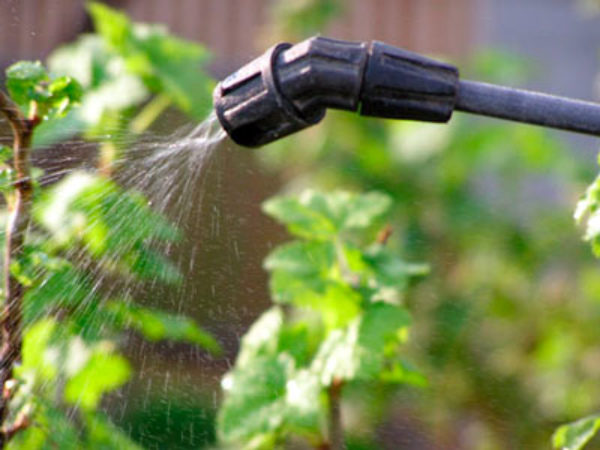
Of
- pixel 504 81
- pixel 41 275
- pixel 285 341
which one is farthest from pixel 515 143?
pixel 41 275

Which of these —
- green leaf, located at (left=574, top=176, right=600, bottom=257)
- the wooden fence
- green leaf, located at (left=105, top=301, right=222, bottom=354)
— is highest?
green leaf, located at (left=574, top=176, right=600, bottom=257)

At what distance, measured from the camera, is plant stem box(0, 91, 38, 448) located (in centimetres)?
113

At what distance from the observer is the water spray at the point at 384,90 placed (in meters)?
0.96

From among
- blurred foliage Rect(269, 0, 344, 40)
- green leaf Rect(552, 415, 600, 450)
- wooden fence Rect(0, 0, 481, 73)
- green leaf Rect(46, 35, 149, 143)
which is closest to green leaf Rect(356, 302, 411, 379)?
green leaf Rect(552, 415, 600, 450)

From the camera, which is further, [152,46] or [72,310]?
[152,46]

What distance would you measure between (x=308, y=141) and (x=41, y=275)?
2.08 m

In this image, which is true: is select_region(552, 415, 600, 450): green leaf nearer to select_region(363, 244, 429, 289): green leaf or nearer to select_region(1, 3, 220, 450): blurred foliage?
select_region(363, 244, 429, 289): green leaf

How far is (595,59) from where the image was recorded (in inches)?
187

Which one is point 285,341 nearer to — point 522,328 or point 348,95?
point 348,95

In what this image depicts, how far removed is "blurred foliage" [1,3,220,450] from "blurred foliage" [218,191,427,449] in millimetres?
137

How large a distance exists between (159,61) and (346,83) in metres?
0.80

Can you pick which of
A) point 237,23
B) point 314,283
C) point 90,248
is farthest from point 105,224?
point 237,23

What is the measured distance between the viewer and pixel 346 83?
0.97m

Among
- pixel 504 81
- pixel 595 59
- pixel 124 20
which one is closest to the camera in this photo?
pixel 124 20
